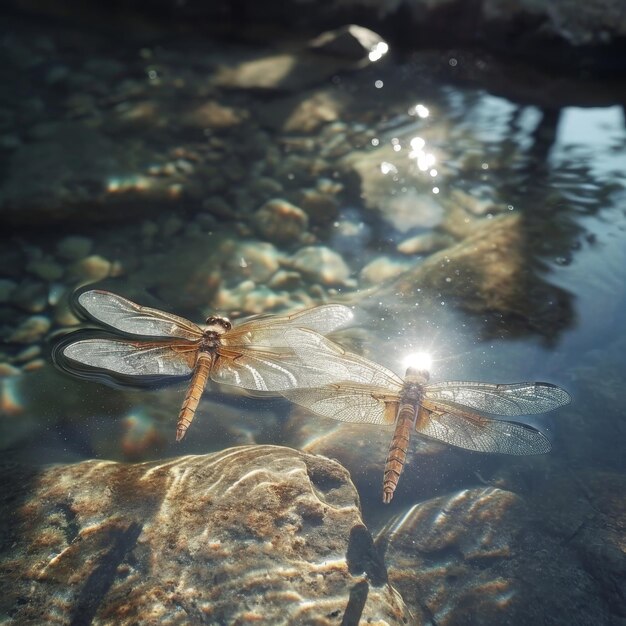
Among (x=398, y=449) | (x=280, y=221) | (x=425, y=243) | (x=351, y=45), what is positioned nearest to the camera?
(x=398, y=449)

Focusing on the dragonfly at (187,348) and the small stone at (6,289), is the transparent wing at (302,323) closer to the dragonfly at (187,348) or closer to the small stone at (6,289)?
the dragonfly at (187,348)

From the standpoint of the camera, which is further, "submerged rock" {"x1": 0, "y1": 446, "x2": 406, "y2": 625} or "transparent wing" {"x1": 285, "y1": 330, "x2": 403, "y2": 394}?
"transparent wing" {"x1": 285, "y1": 330, "x2": 403, "y2": 394}

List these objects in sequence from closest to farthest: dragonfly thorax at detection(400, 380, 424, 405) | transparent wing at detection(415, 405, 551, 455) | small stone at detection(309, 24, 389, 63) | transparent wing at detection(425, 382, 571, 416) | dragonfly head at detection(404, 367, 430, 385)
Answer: transparent wing at detection(415, 405, 551, 455) → transparent wing at detection(425, 382, 571, 416) → dragonfly thorax at detection(400, 380, 424, 405) → dragonfly head at detection(404, 367, 430, 385) → small stone at detection(309, 24, 389, 63)

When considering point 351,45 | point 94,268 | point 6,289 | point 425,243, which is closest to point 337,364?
point 425,243

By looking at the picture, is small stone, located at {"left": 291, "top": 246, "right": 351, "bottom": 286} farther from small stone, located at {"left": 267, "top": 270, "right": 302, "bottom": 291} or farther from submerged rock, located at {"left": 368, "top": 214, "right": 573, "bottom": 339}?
submerged rock, located at {"left": 368, "top": 214, "right": 573, "bottom": 339}

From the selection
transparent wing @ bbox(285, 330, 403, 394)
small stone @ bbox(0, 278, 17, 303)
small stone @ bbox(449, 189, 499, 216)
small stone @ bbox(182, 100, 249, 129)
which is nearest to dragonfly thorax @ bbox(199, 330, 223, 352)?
transparent wing @ bbox(285, 330, 403, 394)

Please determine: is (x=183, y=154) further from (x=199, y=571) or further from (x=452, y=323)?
(x=199, y=571)

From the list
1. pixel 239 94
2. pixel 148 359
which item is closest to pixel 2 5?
pixel 239 94

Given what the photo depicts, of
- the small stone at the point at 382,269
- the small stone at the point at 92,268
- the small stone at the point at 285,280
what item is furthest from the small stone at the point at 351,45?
the small stone at the point at 92,268

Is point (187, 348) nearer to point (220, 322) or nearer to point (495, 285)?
point (220, 322)
